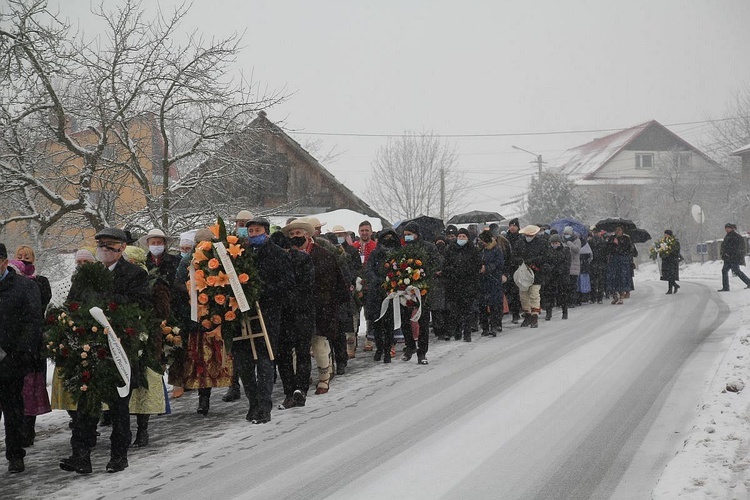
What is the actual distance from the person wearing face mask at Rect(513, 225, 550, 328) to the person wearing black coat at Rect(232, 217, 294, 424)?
9060 millimetres

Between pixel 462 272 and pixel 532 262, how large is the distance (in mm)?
2885

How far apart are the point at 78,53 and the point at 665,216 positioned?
4908cm

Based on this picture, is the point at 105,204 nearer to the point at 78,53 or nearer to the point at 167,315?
the point at 78,53

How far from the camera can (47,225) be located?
16672 mm

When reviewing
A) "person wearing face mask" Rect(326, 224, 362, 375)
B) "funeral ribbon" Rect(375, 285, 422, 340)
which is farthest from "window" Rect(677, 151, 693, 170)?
"funeral ribbon" Rect(375, 285, 422, 340)

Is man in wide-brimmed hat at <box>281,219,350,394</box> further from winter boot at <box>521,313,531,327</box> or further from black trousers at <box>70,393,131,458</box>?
winter boot at <box>521,313,531,327</box>

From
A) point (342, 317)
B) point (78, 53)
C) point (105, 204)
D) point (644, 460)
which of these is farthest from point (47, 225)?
point (644, 460)

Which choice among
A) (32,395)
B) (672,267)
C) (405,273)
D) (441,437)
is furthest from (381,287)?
(672,267)

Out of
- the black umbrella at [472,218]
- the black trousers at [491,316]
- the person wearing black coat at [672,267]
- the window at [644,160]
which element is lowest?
the black trousers at [491,316]

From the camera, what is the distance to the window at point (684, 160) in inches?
2505

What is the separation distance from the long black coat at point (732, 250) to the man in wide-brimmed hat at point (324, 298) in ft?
55.0

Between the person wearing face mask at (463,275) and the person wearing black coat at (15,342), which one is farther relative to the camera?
the person wearing face mask at (463,275)

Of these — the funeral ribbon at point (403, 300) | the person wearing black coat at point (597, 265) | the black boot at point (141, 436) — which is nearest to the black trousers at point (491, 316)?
the funeral ribbon at point (403, 300)

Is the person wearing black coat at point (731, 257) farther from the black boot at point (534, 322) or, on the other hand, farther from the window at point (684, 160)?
the window at point (684, 160)
